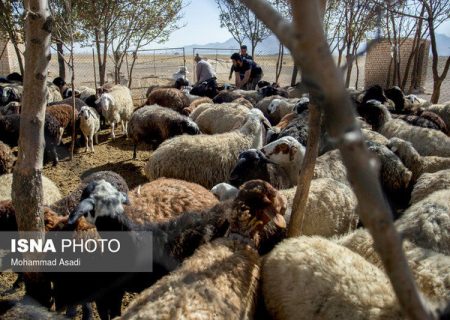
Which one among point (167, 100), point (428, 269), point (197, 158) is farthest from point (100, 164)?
point (428, 269)

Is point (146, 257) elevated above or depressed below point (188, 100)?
below

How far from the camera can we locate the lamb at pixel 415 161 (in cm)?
589

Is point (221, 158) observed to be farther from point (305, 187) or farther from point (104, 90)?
point (104, 90)

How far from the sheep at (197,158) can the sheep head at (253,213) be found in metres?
2.88

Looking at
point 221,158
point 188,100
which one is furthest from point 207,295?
point 188,100

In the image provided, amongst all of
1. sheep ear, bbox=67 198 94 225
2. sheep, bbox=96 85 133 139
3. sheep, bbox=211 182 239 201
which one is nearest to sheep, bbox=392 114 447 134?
sheep, bbox=211 182 239 201

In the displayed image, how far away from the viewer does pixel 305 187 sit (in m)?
3.17

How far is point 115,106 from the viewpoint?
10.8 m

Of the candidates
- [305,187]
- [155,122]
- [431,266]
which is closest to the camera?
[431,266]

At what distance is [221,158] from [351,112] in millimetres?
5835

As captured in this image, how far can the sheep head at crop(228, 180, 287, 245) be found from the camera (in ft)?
11.3

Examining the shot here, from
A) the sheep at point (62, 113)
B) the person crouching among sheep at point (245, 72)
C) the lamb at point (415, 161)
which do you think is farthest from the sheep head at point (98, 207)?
the person crouching among sheep at point (245, 72)

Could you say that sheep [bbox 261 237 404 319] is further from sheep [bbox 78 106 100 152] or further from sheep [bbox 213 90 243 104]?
sheep [bbox 213 90 243 104]

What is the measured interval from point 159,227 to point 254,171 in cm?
238
